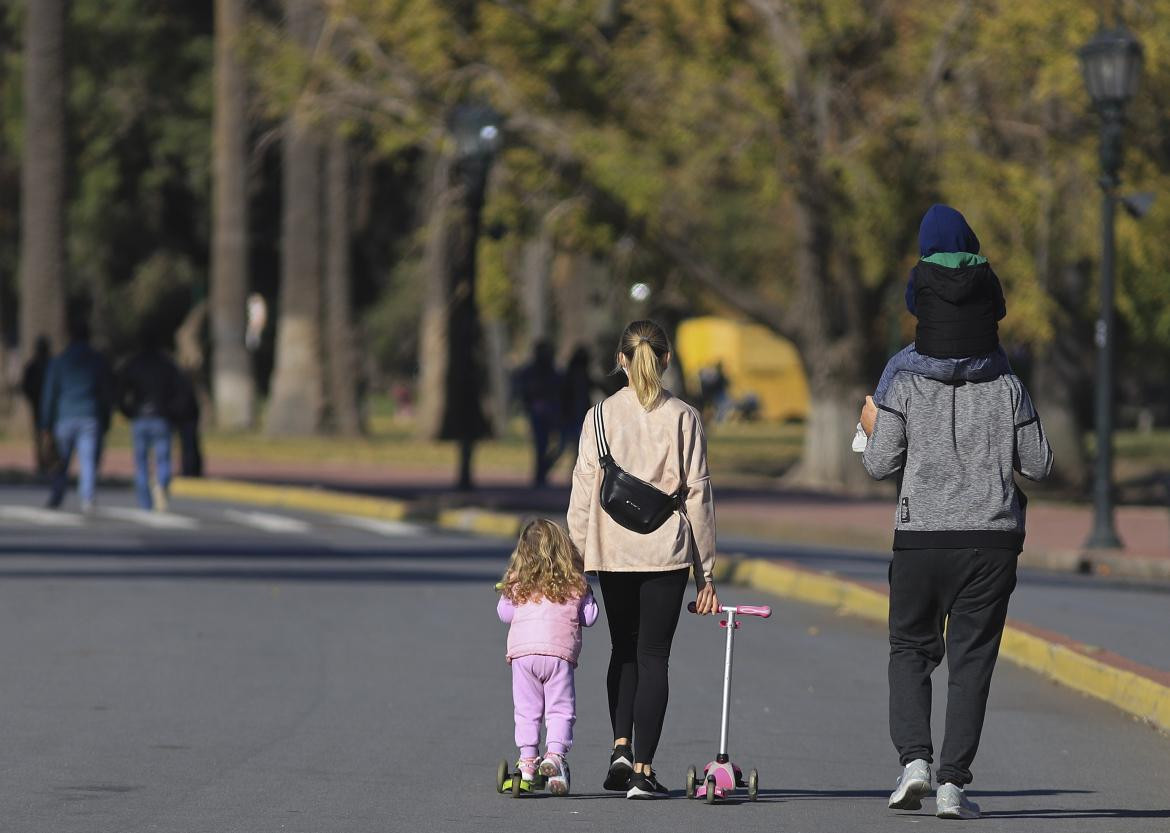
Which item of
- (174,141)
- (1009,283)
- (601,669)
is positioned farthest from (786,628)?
(174,141)

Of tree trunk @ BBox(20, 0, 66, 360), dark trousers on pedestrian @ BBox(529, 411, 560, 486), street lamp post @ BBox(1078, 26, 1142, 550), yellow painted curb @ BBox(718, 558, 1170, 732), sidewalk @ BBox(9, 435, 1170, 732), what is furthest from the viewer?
tree trunk @ BBox(20, 0, 66, 360)

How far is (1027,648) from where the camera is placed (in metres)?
12.4

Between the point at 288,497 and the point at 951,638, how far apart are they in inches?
775

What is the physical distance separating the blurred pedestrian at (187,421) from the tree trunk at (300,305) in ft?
48.1

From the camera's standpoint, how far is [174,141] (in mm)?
53000

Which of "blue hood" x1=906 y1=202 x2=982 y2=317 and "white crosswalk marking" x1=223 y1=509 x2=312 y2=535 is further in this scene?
"white crosswalk marking" x1=223 y1=509 x2=312 y2=535

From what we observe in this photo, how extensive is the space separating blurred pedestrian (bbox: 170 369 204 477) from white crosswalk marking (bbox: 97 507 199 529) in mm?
915

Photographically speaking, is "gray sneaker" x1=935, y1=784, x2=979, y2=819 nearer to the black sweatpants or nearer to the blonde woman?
the black sweatpants

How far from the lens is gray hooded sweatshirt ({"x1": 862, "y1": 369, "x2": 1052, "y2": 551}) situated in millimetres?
7516

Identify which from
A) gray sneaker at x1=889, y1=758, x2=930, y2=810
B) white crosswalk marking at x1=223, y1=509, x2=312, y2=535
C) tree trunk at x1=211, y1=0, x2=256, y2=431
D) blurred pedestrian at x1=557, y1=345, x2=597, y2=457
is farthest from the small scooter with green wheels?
tree trunk at x1=211, y1=0, x2=256, y2=431

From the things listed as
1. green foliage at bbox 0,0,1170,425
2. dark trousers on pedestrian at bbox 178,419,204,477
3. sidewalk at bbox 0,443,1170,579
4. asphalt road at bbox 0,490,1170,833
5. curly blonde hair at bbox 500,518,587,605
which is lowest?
asphalt road at bbox 0,490,1170,833

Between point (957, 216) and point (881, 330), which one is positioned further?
point (881, 330)

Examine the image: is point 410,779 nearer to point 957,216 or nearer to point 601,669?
point 957,216

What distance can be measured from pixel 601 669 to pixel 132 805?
454 centimetres
